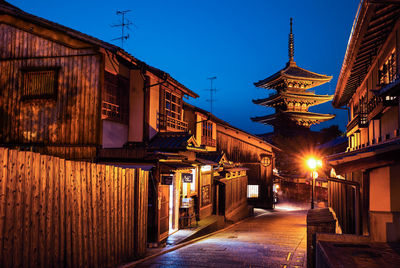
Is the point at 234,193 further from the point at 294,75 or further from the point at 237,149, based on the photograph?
the point at 294,75

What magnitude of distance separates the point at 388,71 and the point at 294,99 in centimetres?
3712

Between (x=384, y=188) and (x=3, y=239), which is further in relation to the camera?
(x=384, y=188)

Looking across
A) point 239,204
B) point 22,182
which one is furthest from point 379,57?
point 239,204

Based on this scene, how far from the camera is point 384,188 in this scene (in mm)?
7203

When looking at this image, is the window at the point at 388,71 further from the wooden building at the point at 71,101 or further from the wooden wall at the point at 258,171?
the wooden wall at the point at 258,171

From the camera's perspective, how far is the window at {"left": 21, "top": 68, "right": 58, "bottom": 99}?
13742 millimetres

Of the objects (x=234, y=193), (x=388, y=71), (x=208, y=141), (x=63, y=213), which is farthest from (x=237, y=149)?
(x=63, y=213)

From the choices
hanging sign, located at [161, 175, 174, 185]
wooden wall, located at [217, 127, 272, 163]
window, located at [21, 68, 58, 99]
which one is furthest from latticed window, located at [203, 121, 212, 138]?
window, located at [21, 68, 58, 99]

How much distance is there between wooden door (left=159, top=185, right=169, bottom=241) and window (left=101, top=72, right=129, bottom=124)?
13.4ft

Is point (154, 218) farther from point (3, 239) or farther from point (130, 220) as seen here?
point (3, 239)

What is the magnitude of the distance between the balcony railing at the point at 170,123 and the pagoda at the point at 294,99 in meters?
27.2

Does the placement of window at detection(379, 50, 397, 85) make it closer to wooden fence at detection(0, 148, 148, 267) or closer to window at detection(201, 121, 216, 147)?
wooden fence at detection(0, 148, 148, 267)

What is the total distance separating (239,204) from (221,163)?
581cm

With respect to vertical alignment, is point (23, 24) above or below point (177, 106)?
above
